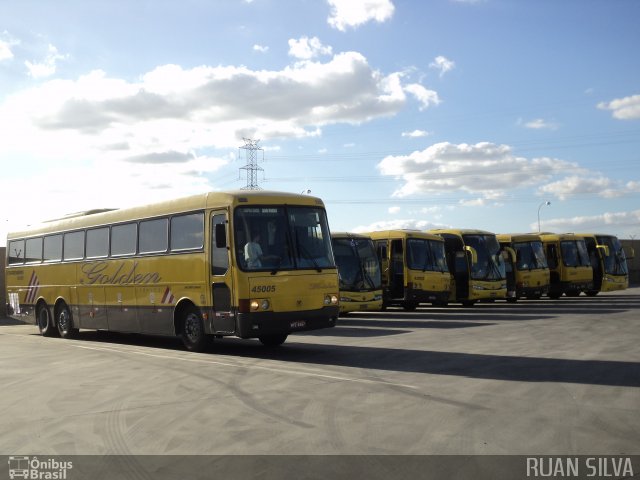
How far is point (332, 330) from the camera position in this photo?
798 inches

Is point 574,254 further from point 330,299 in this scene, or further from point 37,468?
point 37,468

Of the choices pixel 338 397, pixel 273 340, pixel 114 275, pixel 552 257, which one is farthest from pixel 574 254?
pixel 338 397

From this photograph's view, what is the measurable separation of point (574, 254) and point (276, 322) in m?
24.1

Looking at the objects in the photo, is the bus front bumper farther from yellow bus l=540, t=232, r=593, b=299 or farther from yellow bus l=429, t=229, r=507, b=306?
yellow bus l=540, t=232, r=593, b=299

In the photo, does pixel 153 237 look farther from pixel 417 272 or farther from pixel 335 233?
pixel 417 272

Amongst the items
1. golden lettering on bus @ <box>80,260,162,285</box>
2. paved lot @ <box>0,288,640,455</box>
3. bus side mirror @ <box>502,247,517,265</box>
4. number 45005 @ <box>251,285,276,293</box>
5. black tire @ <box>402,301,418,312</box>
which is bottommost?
paved lot @ <box>0,288,640,455</box>

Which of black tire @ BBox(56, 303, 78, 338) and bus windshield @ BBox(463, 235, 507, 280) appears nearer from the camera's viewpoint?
black tire @ BBox(56, 303, 78, 338)

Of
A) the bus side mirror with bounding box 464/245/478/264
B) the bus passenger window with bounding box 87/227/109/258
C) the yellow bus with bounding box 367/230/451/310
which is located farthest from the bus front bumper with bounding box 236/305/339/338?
the bus side mirror with bounding box 464/245/478/264

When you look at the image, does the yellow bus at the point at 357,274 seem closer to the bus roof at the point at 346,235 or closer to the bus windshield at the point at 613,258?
the bus roof at the point at 346,235

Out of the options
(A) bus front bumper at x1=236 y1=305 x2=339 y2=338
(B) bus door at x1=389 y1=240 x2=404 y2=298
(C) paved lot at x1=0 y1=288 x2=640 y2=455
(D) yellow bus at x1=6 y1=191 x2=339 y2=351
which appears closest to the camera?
(C) paved lot at x1=0 y1=288 x2=640 y2=455

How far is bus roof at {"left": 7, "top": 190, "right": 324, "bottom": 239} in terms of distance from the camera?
1401 centimetres

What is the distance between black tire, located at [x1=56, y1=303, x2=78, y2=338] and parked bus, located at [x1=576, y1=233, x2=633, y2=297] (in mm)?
24153

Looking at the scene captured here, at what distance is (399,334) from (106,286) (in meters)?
7.45

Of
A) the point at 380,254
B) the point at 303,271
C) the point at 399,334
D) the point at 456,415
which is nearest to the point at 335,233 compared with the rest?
the point at 380,254
